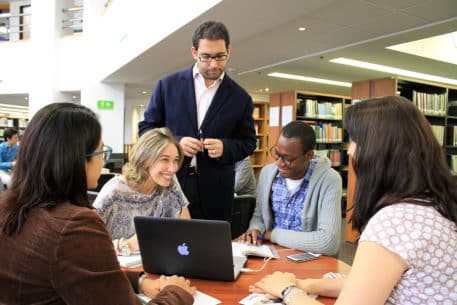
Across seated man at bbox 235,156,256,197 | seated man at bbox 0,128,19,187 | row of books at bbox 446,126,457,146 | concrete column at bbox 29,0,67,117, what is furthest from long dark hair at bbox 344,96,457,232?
concrete column at bbox 29,0,67,117

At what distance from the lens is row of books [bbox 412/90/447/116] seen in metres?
4.64

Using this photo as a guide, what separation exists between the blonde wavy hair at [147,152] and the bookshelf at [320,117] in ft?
13.6

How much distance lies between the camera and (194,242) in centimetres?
116

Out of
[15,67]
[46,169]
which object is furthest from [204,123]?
[15,67]

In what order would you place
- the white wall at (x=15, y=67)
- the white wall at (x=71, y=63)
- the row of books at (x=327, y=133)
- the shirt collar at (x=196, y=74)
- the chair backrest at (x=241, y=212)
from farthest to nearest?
the white wall at (x=15, y=67) < the white wall at (x=71, y=63) < the row of books at (x=327, y=133) < the chair backrest at (x=241, y=212) < the shirt collar at (x=196, y=74)

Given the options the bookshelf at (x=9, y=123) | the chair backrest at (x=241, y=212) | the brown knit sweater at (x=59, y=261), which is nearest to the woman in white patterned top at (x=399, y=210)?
the brown knit sweater at (x=59, y=261)

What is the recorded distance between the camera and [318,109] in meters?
6.05

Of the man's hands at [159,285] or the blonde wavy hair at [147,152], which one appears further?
the blonde wavy hair at [147,152]

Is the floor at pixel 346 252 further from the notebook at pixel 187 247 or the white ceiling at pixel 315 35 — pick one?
the notebook at pixel 187 247

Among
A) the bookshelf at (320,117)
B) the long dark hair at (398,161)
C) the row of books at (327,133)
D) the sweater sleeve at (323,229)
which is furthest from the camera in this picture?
the row of books at (327,133)

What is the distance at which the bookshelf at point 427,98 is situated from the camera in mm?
4504

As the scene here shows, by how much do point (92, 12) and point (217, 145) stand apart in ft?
26.9

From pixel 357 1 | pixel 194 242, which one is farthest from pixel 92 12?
pixel 194 242

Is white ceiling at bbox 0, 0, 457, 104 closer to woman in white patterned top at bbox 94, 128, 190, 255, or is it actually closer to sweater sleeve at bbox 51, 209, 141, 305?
woman in white patterned top at bbox 94, 128, 190, 255
